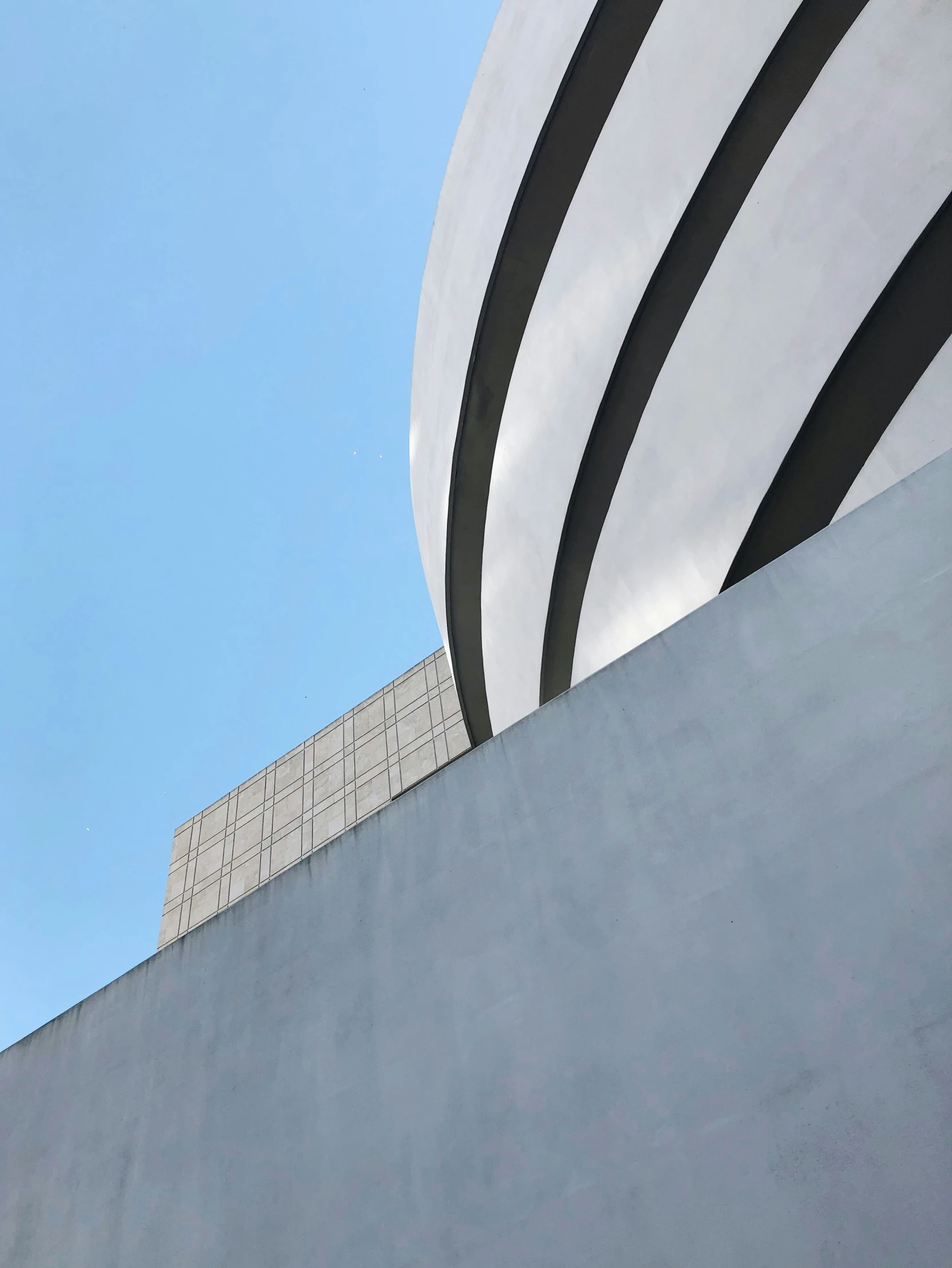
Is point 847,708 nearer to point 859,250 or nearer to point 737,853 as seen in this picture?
point 737,853

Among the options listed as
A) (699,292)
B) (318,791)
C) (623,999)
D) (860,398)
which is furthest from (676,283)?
(318,791)

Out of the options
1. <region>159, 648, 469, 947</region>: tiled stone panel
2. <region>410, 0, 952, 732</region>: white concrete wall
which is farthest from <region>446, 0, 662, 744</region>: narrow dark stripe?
<region>159, 648, 469, 947</region>: tiled stone panel

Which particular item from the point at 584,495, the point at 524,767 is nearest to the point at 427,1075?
the point at 524,767

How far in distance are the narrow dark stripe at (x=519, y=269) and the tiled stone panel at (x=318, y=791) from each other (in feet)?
14.7

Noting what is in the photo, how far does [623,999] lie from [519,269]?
9.88 m

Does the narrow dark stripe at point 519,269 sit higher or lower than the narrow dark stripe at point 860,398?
higher

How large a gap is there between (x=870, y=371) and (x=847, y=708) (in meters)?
5.91

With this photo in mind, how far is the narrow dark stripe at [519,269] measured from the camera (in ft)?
32.7

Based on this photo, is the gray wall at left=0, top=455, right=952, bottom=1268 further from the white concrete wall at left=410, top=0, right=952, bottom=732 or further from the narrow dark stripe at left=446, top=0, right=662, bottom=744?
the narrow dark stripe at left=446, top=0, right=662, bottom=744

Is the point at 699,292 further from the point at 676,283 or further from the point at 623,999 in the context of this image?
the point at 623,999

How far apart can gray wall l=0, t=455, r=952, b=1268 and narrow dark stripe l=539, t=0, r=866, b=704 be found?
6558 mm

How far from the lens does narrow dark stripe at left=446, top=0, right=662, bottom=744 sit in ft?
32.7

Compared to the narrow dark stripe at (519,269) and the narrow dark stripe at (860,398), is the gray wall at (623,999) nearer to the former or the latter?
the narrow dark stripe at (860,398)

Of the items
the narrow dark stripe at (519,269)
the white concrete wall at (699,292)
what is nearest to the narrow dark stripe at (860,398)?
the white concrete wall at (699,292)
